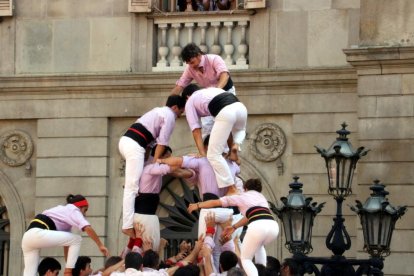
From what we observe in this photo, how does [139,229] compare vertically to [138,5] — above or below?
below

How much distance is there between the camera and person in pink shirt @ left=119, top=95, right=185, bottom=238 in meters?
25.2

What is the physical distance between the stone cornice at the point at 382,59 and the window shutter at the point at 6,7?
6.46 meters

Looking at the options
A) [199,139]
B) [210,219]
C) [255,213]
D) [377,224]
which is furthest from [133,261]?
[377,224]

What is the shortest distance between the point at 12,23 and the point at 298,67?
17.3 feet

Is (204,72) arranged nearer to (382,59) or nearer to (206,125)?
(206,125)

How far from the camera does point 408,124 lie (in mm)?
31844

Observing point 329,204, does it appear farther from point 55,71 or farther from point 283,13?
point 55,71

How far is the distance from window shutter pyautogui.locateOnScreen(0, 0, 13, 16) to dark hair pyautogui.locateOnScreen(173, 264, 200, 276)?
1293 cm

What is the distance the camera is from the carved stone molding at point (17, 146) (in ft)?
116

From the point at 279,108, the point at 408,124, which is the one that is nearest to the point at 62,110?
the point at 279,108

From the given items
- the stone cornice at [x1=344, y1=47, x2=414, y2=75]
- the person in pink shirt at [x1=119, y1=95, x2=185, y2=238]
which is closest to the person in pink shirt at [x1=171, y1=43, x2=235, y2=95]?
the person in pink shirt at [x1=119, y1=95, x2=185, y2=238]

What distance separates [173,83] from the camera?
3425 centimetres

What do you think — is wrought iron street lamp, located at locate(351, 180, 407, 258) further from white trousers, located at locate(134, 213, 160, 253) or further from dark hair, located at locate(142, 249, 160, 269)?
dark hair, located at locate(142, 249, 160, 269)

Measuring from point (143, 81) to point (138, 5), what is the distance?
131 centimetres
